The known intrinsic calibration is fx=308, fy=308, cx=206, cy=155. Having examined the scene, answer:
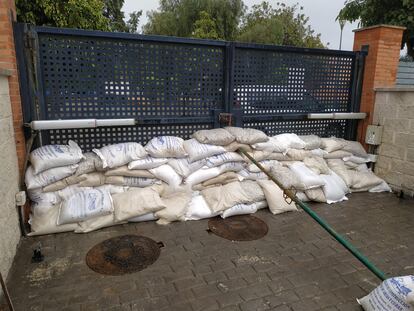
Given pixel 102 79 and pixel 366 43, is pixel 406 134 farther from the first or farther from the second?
pixel 102 79

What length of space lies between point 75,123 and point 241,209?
2.19 meters

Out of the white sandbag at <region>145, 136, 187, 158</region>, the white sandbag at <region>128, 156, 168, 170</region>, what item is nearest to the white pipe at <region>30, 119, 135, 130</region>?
the white sandbag at <region>145, 136, 187, 158</region>

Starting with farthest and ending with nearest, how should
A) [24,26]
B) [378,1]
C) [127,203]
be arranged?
[378,1]
[127,203]
[24,26]

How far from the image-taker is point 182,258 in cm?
287

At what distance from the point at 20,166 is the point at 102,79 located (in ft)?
4.37

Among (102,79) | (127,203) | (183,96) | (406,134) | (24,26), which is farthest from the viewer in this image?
(406,134)

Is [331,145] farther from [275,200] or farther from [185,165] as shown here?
[185,165]

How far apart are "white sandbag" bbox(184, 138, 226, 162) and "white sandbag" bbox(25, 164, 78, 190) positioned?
1328 mm

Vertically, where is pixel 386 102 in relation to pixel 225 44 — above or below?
below

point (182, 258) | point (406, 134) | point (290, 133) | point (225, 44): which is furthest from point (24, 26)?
point (406, 134)

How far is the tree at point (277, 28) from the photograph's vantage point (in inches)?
819

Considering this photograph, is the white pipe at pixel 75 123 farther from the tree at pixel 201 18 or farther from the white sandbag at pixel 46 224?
the tree at pixel 201 18

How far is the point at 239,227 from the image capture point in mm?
3490

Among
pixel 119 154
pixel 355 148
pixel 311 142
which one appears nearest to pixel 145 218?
pixel 119 154
